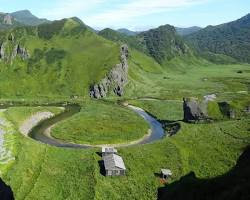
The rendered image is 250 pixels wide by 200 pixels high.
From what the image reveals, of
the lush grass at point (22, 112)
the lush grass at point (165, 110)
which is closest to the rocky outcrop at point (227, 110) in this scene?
the lush grass at point (165, 110)

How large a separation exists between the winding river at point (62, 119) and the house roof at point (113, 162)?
28.7 metres

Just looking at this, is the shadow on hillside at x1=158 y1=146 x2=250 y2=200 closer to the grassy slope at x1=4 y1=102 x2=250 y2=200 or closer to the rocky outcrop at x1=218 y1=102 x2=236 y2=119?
the grassy slope at x1=4 y1=102 x2=250 y2=200

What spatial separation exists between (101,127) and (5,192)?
68.5 metres

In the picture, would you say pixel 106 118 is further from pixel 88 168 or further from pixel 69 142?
pixel 88 168

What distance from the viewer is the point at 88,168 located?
97750 millimetres

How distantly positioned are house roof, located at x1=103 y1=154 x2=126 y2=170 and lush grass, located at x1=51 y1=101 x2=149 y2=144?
31.9m

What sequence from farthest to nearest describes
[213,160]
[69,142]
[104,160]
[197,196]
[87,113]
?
[87,113], [69,142], [213,160], [104,160], [197,196]

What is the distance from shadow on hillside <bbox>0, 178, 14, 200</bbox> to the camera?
261 ft

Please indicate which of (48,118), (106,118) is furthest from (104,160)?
(48,118)

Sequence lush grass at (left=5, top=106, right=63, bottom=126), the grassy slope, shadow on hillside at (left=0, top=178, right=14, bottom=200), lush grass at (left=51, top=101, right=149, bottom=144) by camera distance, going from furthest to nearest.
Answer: lush grass at (left=5, top=106, right=63, bottom=126) < lush grass at (left=51, top=101, right=149, bottom=144) < the grassy slope < shadow on hillside at (left=0, top=178, right=14, bottom=200)

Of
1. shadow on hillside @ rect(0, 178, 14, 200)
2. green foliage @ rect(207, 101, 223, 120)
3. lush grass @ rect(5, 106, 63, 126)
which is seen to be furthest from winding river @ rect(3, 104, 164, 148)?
shadow on hillside @ rect(0, 178, 14, 200)

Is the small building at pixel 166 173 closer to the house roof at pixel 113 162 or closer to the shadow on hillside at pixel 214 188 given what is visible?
the house roof at pixel 113 162

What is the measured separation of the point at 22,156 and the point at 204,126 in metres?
67.6

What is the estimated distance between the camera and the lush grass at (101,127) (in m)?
134
